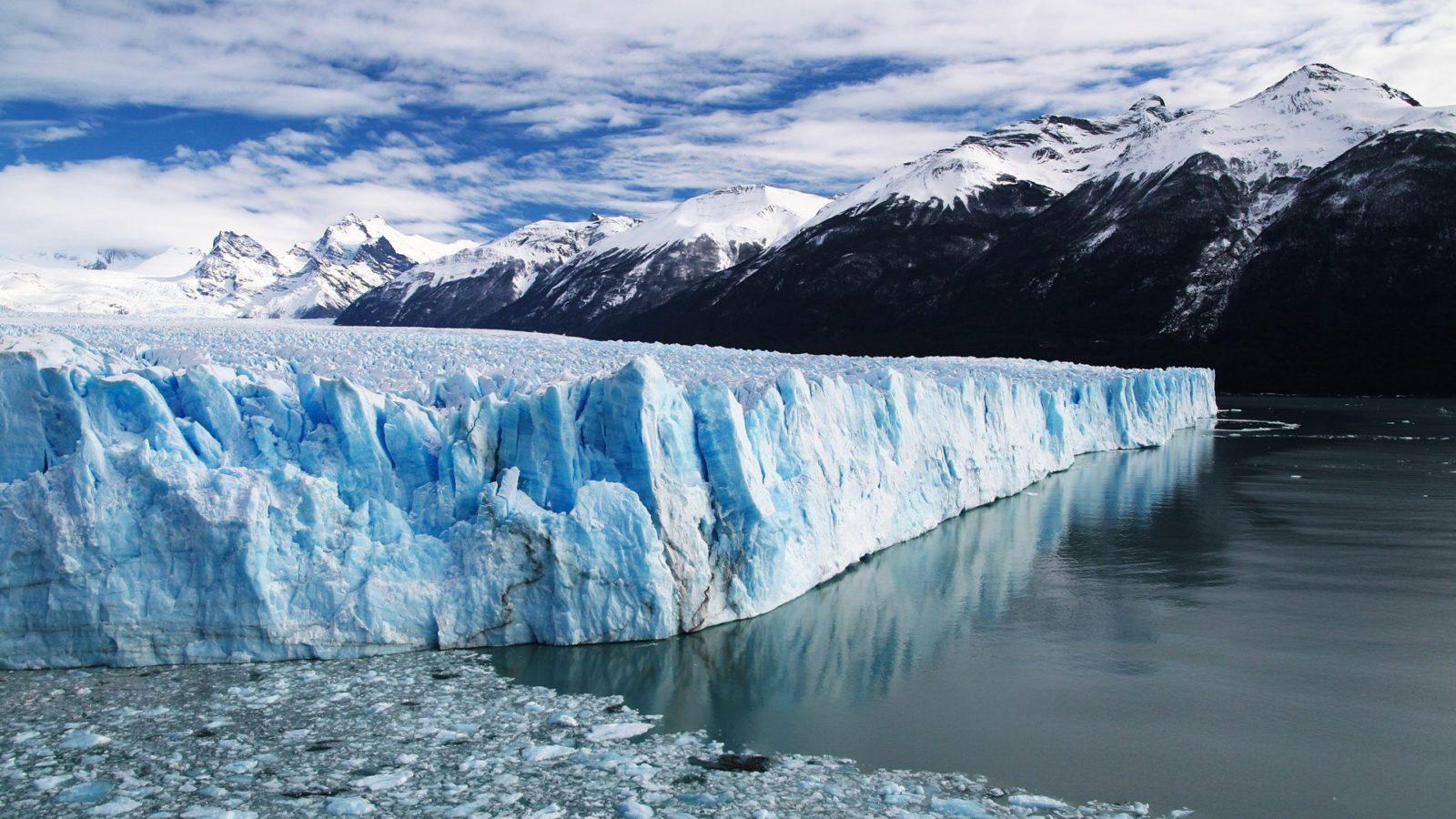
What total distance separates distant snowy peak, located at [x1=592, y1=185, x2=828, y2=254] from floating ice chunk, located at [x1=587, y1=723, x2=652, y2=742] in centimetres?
10145

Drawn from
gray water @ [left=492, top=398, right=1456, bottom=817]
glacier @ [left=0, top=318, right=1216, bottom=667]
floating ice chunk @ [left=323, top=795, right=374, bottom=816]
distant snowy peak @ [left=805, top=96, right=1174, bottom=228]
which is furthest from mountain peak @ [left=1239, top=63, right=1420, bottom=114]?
floating ice chunk @ [left=323, top=795, right=374, bottom=816]

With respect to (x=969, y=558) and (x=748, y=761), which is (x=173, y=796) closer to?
(x=748, y=761)

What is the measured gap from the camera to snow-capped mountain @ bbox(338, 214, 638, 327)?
119m

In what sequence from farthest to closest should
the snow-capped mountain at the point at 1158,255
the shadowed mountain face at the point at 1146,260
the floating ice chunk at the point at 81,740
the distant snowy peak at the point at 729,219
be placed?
the distant snowy peak at the point at 729,219, the snow-capped mountain at the point at 1158,255, the shadowed mountain face at the point at 1146,260, the floating ice chunk at the point at 81,740

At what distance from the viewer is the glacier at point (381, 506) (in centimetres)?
690

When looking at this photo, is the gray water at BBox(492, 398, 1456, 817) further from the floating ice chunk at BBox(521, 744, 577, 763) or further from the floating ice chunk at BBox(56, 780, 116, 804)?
the floating ice chunk at BBox(56, 780, 116, 804)

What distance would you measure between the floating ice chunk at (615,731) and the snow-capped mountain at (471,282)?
110 metres

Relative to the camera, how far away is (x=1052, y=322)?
58.1m

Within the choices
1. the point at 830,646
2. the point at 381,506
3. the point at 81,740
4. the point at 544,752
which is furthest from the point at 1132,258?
the point at 81,740

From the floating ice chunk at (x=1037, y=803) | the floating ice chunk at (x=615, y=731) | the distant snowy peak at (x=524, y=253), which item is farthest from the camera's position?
the distant snowy peak at (x=524, y=253)

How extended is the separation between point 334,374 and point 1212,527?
1249 centimetres

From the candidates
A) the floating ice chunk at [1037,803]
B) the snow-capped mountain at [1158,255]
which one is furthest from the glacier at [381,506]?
the snow-capped mountain at [1158,255]

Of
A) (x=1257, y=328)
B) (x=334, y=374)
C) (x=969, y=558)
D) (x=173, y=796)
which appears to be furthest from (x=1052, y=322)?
(x=173, y=796)

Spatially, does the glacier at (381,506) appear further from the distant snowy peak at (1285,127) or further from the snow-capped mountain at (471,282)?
the snow-capped mountain at (471,282)
